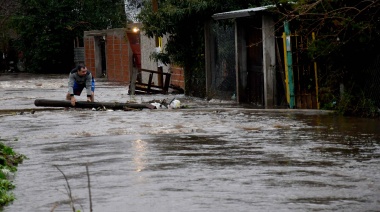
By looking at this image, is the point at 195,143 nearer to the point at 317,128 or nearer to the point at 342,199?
the point at 317,128

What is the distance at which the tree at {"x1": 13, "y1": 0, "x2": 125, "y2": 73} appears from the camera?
186 ft

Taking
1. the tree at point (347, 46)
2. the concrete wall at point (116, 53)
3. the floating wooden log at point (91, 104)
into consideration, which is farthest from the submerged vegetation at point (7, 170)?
the concrete wall at point (116, 53)

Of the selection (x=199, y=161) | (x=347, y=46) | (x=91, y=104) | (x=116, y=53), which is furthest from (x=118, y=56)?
(x=199, y=161)

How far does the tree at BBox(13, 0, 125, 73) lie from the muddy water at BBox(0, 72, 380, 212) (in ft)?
117

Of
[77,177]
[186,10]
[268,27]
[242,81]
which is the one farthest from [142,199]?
[186,10]

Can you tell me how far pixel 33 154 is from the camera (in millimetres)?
14547

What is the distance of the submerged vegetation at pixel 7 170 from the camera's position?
409 inches

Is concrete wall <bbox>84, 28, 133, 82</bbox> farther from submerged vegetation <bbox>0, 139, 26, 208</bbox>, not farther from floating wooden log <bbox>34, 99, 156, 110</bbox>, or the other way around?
submerged vegetation <bbox>0, 139, 26, 208</bbox>

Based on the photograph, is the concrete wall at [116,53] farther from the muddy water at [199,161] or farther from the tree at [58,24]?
the muddy water at [199,161]

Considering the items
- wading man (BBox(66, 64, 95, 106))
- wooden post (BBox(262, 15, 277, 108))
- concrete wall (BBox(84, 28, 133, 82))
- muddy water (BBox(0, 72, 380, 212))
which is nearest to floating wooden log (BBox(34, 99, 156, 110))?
wading man (BBox(66, 64, 95, 106))

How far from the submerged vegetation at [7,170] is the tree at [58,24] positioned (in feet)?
139

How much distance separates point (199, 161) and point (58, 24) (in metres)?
44.7

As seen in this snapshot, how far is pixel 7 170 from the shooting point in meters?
12.2

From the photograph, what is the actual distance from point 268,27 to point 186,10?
6.08 meters
